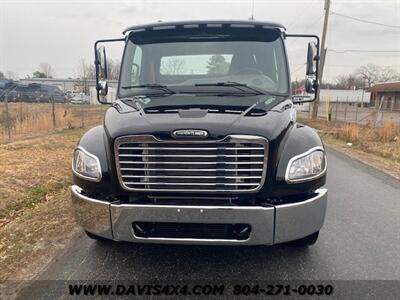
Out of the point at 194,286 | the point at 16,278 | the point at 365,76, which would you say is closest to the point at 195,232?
the point at 194,286

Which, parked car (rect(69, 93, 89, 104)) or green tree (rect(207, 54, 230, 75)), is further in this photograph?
parked car (rect(69, 93, 89, 104))

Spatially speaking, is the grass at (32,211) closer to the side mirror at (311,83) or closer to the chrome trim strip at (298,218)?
the chrome trim strip at (298,218)

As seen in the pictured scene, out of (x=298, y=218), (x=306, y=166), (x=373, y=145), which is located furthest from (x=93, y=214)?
(x=373, y=145)

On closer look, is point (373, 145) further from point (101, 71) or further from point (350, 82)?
point (350, 82)

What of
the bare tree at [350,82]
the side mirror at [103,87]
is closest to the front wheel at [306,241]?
the side mirror at [103,87]

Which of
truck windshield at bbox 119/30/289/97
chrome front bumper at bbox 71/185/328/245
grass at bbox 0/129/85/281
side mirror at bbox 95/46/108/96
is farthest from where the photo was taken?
side mirror at bbox 95/46/108/96

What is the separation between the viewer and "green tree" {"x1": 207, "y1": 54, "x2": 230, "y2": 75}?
4316 mm

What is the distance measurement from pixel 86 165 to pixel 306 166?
1961 mm

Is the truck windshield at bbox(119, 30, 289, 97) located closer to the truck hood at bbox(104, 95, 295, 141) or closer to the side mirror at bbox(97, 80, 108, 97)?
the truck hood at bbox(104, 95, 295, 141)

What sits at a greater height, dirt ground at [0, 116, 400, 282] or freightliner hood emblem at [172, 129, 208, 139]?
freightliner hood emblem at [172, 129, 208, 139]

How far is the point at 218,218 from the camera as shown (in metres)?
2.93

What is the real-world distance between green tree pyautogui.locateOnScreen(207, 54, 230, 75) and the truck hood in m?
0.66

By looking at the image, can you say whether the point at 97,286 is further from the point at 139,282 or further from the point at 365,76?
the point at 365,76

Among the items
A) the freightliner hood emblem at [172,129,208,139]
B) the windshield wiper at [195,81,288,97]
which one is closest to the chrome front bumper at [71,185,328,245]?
the freightliner hood emblem at [172,129,208,139]
